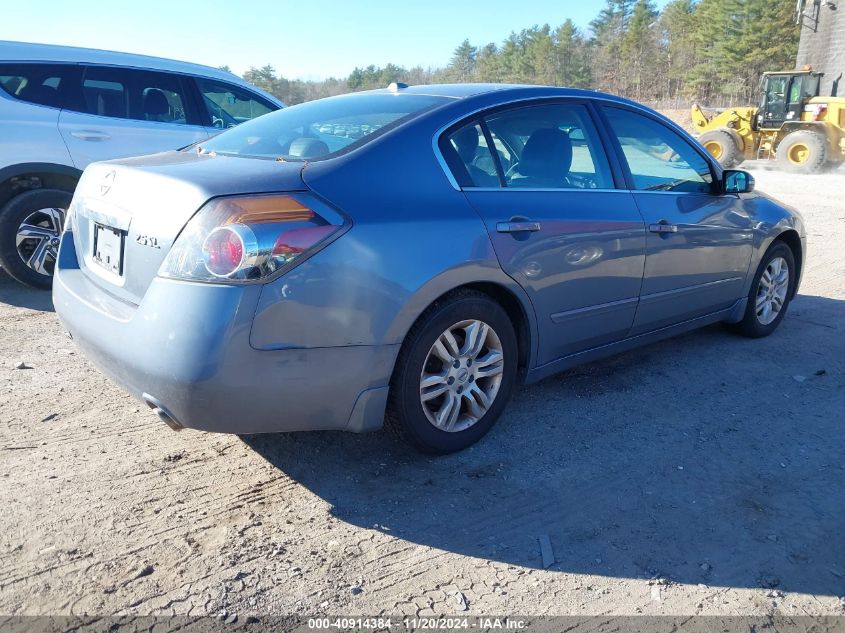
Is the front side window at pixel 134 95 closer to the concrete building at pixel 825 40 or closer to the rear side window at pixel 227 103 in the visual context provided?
the rear side window at pixel 227 103

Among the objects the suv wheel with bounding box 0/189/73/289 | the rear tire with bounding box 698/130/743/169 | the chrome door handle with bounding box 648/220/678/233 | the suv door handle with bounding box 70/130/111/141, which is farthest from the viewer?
the rear tire with bounding box 698/130/743/169

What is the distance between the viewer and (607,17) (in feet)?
230

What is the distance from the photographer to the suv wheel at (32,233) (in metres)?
5.46

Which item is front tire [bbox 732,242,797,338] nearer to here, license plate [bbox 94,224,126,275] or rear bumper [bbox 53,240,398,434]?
rear bumper [bbox 53,240,398,434]

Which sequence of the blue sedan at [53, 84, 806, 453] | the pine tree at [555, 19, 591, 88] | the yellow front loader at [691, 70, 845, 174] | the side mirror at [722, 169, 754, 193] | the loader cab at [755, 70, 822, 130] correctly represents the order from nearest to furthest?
the blue sedan at [53, 84, 806, 453]
the side mirror at [722, 169, 754, 193]
the yellow front loader at [691, 70, 845, 174]
the loader cab at [755, 70, 822, 130]
the pine tree at [555, 19, 591, 88]

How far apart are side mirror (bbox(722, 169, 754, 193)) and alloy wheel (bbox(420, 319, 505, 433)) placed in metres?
2.20

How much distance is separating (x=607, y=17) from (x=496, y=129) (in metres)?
74.9

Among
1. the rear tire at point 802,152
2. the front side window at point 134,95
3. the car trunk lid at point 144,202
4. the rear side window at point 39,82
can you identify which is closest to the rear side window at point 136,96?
the front side window at point 134,95

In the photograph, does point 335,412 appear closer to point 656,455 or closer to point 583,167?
point 656,455

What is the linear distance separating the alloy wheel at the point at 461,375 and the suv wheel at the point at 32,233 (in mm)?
3843

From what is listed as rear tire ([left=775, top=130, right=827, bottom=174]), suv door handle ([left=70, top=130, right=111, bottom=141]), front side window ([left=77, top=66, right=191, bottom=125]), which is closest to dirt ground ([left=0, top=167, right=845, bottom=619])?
suv door handle ([left=70, top=130, right=111, bottom=141])

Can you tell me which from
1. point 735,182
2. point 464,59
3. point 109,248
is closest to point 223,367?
point 109,248

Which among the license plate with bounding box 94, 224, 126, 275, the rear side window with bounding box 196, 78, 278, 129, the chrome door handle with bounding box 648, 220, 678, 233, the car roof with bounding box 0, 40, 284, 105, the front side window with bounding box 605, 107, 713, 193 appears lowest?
the chrome door handle with bounding box 648, 220, 678, 233

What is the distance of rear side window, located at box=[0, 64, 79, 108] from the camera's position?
218 inches
